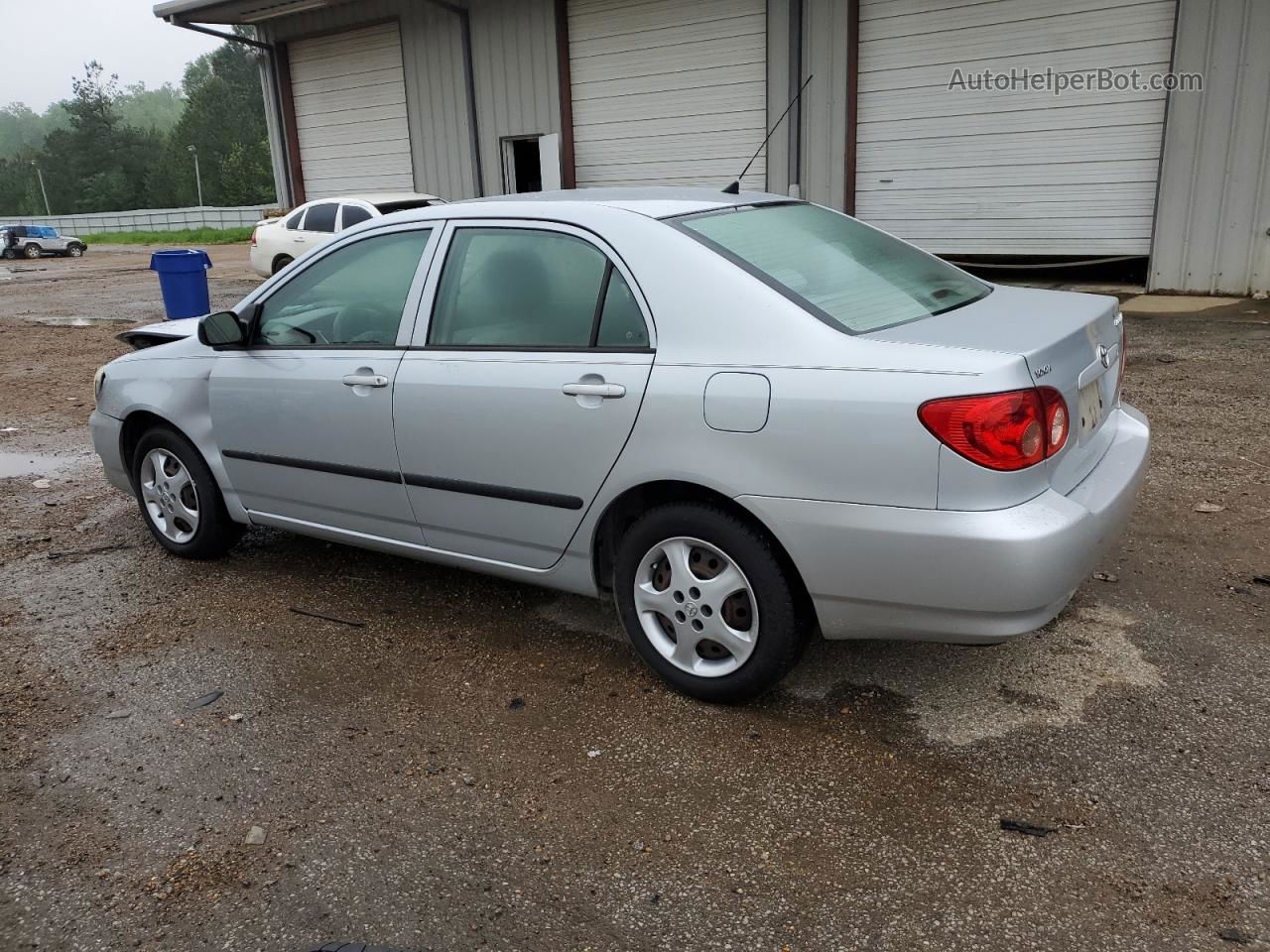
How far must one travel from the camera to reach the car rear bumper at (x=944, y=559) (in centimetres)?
274

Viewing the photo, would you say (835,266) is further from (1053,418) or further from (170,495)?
(170,495)

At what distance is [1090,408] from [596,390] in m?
1.53

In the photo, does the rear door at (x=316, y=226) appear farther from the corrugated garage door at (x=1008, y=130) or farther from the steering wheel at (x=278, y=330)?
the steering wheel at (x=278, y=330)

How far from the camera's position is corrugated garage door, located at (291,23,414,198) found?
18.3m

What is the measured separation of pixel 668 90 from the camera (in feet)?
49.2

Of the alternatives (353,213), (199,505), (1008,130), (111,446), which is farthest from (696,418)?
(353,213)

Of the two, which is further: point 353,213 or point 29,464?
point 353,213

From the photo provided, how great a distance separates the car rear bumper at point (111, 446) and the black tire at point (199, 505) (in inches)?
4.2

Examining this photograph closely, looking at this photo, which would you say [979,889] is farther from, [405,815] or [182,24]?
[182,24]

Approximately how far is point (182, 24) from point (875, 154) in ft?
46.1

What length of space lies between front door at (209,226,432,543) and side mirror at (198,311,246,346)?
72 millimetres

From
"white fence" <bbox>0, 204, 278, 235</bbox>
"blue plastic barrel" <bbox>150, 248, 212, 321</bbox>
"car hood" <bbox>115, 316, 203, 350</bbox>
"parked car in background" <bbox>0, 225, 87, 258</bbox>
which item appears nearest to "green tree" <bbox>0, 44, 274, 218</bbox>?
"white fence" <bbox>0, 204, 278, 235</bbox>

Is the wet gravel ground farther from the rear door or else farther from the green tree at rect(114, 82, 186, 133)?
the green tree at rect(114, 82, 186, 133)

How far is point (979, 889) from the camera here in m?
2.46
